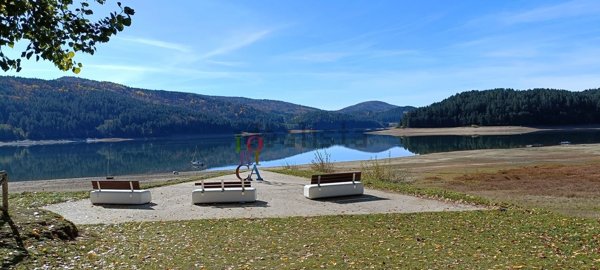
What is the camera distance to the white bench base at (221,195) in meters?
16.0

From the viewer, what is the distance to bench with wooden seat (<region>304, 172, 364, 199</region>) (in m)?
16.8

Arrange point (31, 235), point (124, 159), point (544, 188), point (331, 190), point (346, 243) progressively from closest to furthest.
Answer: point (31, 235) < point (346, 243) < point (331, 190) < point (544, 188) < point (124, 159)

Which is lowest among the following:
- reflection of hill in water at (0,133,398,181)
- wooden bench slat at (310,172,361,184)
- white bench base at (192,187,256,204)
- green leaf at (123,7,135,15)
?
reflection of hill in water at (0,133,398,181)

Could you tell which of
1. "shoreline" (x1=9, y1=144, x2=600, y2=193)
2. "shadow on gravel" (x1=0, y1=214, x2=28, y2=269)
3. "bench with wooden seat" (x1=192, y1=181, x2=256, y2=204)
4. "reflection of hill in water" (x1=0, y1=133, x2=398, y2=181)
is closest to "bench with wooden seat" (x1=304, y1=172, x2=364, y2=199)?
"bench with wooden seat" (x1=192, y1=181, x2=256, y2=204)

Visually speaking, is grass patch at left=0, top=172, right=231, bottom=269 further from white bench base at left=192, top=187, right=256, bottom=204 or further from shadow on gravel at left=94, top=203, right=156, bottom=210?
white bench base at left=192, top=187, right=256, bottom=204

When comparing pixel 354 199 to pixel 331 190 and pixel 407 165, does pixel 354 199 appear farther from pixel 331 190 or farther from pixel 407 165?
pixel 407 165

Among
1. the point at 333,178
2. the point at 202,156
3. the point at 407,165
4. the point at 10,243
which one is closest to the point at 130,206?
the point at 333,178

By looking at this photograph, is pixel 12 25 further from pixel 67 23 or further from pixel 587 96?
pixel 587 96

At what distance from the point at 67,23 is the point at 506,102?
16297 centimetres

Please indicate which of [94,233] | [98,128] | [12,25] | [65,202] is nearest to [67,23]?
[12,25]

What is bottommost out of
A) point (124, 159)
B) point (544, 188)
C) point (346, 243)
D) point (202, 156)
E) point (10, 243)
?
point (124, 159)

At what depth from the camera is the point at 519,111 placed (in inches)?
5684

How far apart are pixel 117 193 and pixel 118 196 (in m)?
0.11

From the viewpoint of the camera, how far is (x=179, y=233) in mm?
11336
